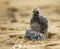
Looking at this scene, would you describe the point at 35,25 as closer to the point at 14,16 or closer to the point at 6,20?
the point at 6,20

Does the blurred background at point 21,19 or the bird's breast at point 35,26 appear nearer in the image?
the blurred background at point 21,19

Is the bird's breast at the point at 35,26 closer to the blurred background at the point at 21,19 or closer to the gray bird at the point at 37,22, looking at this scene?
the gray bird at the point at 37,22

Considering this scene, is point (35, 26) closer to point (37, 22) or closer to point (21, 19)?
point (37, 22)

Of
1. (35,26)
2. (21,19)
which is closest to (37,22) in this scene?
(35,26)

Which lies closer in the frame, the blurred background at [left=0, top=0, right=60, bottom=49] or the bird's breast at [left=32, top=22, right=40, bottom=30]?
the blurred background at [left=0, top=0, right=60, bottom=49]

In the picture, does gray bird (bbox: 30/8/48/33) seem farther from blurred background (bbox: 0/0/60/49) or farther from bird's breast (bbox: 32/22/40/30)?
blurred background (bbox: 0/0/60/49)

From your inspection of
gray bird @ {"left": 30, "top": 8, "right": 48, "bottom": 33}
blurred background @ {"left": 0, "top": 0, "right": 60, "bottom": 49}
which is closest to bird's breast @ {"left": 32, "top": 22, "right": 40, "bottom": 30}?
gray bird @ {"left": 30, "top": 8, "right": 48, "bottom": 33}

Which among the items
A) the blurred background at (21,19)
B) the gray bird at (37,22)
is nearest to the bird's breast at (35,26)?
the gray bird at (37,22)

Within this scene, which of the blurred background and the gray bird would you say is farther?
the gray bird
